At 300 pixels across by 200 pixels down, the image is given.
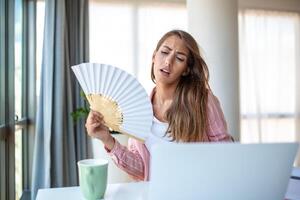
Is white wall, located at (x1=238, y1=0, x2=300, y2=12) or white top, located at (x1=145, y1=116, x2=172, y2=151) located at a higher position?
white wall, located at (x1=238, y1=0, x2=300, y2=12)

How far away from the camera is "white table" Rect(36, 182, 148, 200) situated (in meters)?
0.92

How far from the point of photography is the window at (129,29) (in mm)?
3348

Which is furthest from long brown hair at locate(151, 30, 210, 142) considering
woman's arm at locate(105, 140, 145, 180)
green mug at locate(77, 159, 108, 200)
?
green mug at locate(77, 159, 108, 200)

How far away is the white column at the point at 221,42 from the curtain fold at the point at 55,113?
122 centimetres

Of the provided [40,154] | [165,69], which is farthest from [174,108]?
[40,154]

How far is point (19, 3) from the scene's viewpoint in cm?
281

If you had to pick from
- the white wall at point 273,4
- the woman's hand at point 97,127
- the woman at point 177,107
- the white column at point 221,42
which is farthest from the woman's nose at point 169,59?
the white wall at point 273,4

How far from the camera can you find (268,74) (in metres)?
3.96

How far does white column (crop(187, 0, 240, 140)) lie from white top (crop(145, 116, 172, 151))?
159 centimetres

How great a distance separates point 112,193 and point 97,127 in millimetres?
214

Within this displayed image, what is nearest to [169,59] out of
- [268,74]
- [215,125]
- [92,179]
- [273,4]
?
[215,125]

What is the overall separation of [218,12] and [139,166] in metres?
1.89

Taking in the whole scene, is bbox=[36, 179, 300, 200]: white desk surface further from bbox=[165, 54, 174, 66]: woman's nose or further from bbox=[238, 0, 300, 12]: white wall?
bbox=[238, 0, 300, 12]: white wall

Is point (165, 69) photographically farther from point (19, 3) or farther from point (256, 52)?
point (256, 52)
